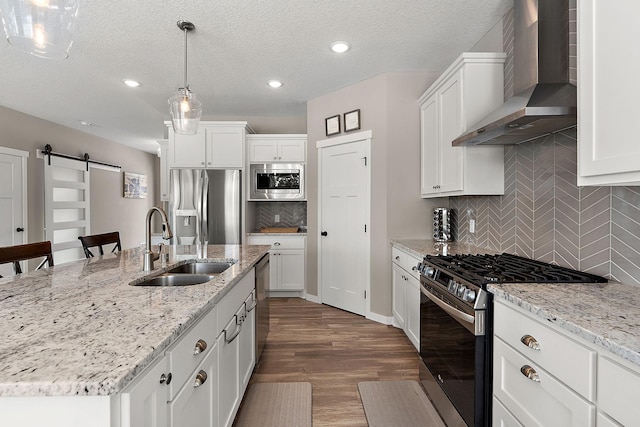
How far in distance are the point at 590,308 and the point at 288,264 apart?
3585mm

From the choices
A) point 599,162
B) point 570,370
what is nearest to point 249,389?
point 570,370

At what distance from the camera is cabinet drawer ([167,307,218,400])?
3.18 feet

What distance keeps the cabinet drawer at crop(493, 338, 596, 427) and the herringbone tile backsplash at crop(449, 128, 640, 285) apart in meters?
0.69

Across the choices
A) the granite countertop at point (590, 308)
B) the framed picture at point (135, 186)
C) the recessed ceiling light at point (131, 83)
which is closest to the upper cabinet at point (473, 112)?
the granite countertop at point (590, 308)

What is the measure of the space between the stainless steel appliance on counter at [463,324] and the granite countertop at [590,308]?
0.09 metres

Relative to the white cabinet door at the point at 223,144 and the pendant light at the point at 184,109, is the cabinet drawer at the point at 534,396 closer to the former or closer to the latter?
the pendant light at the point at 184,109

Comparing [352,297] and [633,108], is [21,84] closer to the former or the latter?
[352,297]

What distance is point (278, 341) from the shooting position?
2977 millimetres

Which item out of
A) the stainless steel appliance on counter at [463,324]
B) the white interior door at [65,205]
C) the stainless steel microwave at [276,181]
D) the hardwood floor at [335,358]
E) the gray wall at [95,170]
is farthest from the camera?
the white interior door at [65,205]

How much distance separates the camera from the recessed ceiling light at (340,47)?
2857mm

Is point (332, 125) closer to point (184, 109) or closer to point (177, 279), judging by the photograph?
point (184, 109)

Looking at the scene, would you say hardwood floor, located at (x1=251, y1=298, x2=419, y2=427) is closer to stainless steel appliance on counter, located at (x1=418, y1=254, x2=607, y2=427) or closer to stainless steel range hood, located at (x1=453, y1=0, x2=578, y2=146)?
stainless steel appliance on counter, located at (x1=418, y1=254, x2=607, y2=427)

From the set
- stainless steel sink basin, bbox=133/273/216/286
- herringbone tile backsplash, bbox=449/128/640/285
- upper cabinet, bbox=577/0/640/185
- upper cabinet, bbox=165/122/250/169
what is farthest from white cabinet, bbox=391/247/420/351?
upper cabinet, bbox=165/122/250/169

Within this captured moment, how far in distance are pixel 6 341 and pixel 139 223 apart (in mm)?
7981
